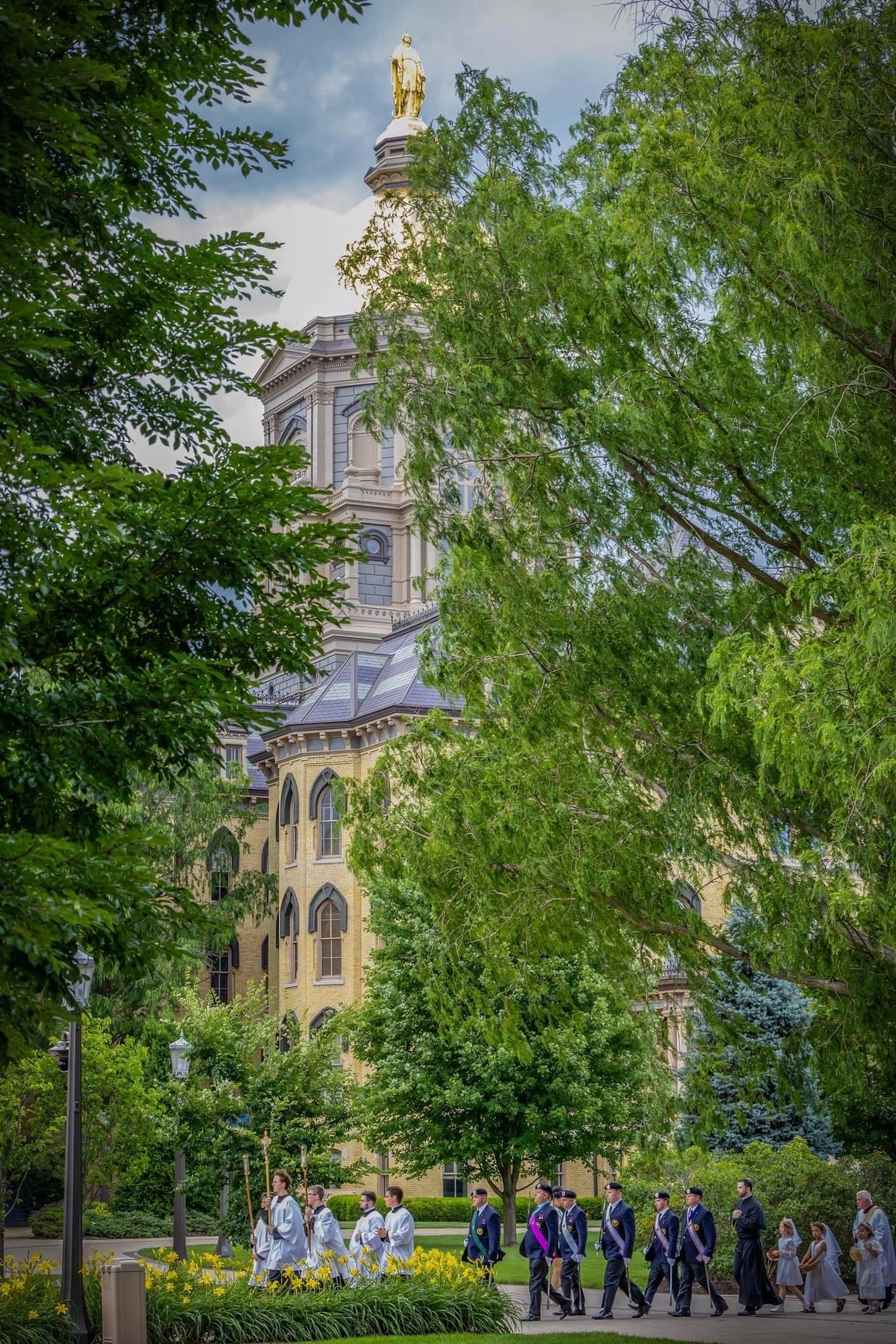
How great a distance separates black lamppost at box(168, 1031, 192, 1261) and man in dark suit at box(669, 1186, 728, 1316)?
9.93 m

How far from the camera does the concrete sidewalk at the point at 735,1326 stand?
16438mm

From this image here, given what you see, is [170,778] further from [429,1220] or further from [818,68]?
[429,1220]

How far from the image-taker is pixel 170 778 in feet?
34.5

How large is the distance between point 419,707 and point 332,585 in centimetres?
3551

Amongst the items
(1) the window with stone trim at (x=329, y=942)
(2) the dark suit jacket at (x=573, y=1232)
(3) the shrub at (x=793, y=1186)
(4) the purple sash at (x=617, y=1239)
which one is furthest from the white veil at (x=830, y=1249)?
(1) the window with stone trim at (x=329, y=942)

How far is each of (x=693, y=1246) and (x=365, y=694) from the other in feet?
106

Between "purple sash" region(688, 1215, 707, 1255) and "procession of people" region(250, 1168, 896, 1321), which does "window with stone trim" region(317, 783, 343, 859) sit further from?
"purple sash" region(688, 1215, 707, 1255)

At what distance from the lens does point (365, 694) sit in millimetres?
51219

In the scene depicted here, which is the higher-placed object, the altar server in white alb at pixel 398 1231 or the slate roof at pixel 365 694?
the slate roof at pixel 365 694

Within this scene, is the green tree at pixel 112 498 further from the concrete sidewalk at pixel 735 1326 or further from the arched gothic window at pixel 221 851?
the arched gothic window at pixel 221 851

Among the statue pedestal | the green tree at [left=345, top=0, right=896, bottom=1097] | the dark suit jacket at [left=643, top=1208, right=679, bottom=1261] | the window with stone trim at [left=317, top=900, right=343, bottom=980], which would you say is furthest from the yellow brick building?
the green tree at [left=345, top=0, right=896, bottom=1097]

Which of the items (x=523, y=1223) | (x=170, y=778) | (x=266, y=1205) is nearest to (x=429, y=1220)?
(x=523, y=1223)

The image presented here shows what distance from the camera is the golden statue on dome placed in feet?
259

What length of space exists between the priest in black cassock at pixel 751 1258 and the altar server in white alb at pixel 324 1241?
555 centimetres
